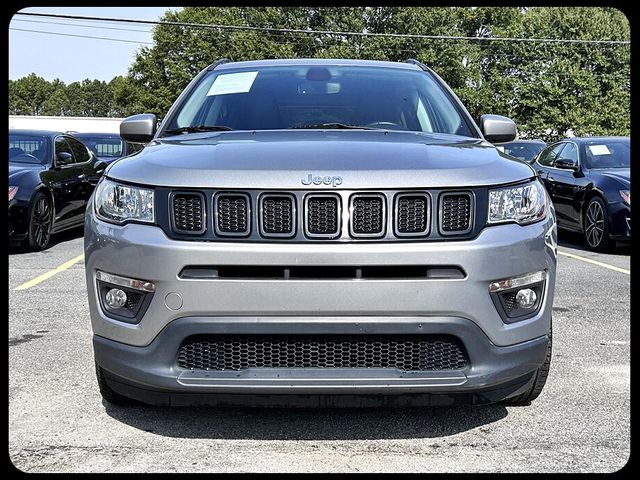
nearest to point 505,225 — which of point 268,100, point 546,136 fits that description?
point 268,100

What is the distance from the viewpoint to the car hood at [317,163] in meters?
2.97

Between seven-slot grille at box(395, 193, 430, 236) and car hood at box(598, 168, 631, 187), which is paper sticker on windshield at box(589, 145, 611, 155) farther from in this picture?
seven-slot grille at box(395, 193, 430, 236)

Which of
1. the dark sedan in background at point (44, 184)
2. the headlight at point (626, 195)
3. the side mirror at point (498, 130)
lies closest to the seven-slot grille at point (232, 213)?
the side mirror at point (498, 130)

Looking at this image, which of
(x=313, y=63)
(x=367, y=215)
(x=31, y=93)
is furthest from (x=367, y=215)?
(x=31, y=93)

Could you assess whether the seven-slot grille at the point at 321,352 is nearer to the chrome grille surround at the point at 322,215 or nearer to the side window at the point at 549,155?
the chrome grille surround at the point at 322,215

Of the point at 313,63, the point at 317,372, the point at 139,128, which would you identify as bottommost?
the point at 317,372

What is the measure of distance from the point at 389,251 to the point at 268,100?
5.66 ft

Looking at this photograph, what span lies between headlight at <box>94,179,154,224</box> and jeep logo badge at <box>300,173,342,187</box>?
61 cm

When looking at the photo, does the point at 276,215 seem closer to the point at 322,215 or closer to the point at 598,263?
the point at 322,215

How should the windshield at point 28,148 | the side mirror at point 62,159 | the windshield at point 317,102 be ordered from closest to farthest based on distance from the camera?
1. the windshield at point 317,102
2. the windshield at point 28,148
3. the side mirror at point 62,159

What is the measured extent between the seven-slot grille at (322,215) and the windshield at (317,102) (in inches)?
46.7

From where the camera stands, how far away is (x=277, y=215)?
2.95 m

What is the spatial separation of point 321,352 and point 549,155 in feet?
30.9

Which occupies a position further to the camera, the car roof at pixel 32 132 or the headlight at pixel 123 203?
the car roof at pixel 32 132
